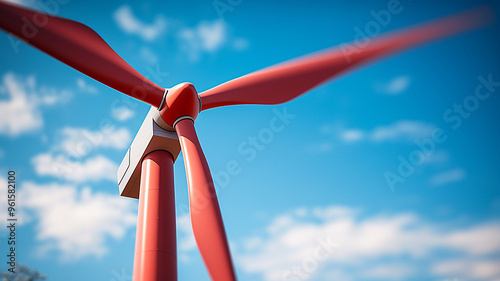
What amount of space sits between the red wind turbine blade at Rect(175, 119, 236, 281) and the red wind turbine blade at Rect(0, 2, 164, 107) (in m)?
1.72

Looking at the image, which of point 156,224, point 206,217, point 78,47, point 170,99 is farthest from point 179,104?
point 206,217

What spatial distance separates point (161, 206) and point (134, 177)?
6.41 ft

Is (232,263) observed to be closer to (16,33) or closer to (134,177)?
(134,177)

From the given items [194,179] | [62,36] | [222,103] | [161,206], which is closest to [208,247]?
[194,179]

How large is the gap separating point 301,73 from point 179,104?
3226mm

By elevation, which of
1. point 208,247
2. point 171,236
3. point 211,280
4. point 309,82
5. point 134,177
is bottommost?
point 211,280

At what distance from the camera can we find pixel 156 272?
23.0 feet

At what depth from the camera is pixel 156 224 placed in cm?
762

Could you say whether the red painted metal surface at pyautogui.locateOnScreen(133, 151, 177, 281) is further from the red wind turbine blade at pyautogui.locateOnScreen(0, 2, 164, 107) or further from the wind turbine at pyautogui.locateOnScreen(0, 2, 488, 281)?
the red wind turbine blade at pyautogui.locateOnScreen(0, 2, 164, 107)

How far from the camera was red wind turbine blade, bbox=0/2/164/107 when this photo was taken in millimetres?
6957

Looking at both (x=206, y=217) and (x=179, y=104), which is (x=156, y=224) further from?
(x=179, y=104)

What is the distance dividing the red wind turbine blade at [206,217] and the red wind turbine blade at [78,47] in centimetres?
172

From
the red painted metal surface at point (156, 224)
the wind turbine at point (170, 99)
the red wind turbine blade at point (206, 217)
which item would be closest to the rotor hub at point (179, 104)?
the wind turbine at point (170, 99)

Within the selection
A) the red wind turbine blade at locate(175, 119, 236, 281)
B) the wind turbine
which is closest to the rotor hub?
the wind turbine
